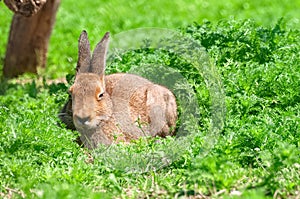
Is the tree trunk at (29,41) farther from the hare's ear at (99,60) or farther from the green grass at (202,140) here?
the hare's ear at (99,60)

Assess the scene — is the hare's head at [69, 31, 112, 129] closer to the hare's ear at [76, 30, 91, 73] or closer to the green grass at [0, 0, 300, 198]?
the hare's ear at [76, 30, 91, 73]

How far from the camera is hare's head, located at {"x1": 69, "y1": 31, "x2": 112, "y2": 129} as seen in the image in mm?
6172

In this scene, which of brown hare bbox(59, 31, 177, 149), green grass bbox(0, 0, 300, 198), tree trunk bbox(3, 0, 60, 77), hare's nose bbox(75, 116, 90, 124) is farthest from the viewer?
tree trunk bbox(3, 0, 60, 77)

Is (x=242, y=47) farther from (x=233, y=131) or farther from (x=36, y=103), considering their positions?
(x=36, y=103)

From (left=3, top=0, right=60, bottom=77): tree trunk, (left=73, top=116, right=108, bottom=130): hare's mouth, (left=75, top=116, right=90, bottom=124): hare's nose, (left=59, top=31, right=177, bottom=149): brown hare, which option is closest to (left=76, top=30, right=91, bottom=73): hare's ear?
(left=59, top=31, right=177, bottom=149): brown hare

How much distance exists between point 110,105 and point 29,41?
4171 millimetres

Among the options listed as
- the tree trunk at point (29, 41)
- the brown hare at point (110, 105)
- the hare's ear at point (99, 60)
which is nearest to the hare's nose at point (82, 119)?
the brown hare at point (110, 105)

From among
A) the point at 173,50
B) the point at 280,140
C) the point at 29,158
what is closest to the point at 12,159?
the point at 29,158

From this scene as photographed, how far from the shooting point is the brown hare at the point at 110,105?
6.27 meters

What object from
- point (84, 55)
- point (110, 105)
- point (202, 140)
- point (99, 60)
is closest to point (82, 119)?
→ point (110, 105)

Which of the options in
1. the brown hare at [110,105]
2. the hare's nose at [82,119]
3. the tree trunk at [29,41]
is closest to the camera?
the hare's nose at [82,119]

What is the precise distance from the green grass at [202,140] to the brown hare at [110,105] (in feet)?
0.67

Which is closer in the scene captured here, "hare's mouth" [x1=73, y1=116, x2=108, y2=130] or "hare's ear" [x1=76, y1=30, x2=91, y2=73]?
"hare's mouth" [x1=73, y1=116, x2=108, y2=130]

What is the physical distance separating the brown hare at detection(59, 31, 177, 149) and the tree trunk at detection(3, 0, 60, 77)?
10.8ft
